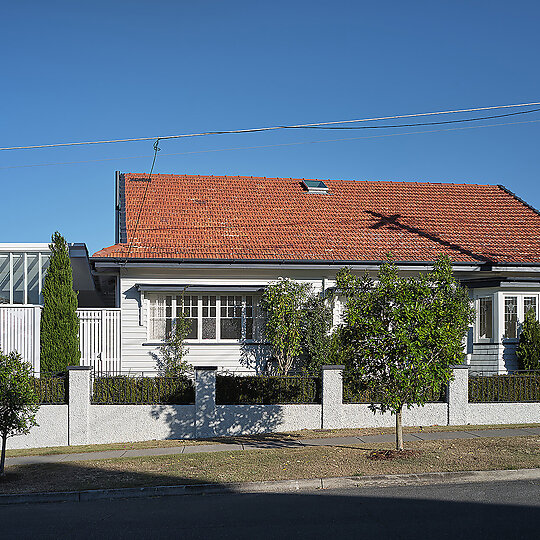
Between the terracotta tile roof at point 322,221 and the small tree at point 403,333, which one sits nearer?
the small tree at point 403,333

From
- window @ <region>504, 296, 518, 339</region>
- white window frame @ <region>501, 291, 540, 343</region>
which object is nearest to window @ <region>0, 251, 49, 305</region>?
white window frame @ <region>501, 291, 540, 343</region>

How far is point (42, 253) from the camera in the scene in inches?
683

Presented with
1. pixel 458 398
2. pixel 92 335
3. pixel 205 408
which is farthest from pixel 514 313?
pixel 92 335

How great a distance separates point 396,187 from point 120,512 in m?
17.2

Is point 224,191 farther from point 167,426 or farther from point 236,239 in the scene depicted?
point 167,426

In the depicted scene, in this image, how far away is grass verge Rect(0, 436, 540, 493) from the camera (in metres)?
9.40

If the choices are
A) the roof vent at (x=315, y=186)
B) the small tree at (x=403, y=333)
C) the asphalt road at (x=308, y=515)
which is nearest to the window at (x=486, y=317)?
the roof vent at (x=315, y=186)

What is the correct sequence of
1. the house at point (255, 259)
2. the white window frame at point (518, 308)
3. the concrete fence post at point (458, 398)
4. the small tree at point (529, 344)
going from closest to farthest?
the concrete fence post at point (458, 398) < the small tree at point (529, 344) < the house at point (255, 259) < the white window frame at point (518, 308)

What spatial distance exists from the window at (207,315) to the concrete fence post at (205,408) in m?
3.81

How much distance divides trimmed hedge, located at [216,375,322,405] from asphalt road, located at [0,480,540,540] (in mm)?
4748

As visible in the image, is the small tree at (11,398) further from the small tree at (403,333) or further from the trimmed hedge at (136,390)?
the small tree at (403,333)

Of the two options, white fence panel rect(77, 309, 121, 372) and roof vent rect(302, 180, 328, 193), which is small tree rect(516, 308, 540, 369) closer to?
roof vent rect(302, 180, 328, 193)

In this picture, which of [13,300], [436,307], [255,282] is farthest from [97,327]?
[436,307]

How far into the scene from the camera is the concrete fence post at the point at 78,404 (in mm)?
12938
